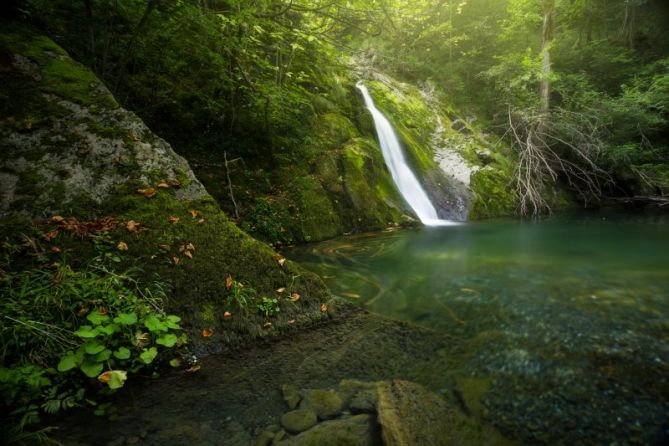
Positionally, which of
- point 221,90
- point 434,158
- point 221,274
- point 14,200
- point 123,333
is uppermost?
point 221,90

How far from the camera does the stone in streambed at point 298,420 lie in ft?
6.07

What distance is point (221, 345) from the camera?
8.24 ft

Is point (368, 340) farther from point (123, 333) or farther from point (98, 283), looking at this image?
point (98, 283)

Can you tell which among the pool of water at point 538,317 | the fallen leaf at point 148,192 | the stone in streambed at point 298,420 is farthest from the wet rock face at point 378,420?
the fallen leaf at point 148,192

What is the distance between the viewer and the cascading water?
376 inches

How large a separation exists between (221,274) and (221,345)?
0.58 m

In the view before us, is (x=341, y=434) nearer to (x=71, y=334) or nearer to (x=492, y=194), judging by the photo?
(x=71, y=334)

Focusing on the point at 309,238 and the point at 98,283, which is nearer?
the point at 98,283

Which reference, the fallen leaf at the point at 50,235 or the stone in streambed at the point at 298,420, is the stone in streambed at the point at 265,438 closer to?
the stone in streambed at the point at 298,420

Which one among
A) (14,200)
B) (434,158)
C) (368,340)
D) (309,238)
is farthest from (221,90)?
(434,158)

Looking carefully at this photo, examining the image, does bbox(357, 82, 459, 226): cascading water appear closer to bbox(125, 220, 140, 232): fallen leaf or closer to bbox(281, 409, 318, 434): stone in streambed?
bbox(125, 220, 140, 232): fallen leaf

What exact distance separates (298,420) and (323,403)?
7.7 inches

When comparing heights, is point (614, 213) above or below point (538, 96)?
below

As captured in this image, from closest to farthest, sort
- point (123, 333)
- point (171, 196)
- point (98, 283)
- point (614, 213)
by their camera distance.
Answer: point (123, 333)
point (98, 283)
point (171, 196)
point (614, 213)
